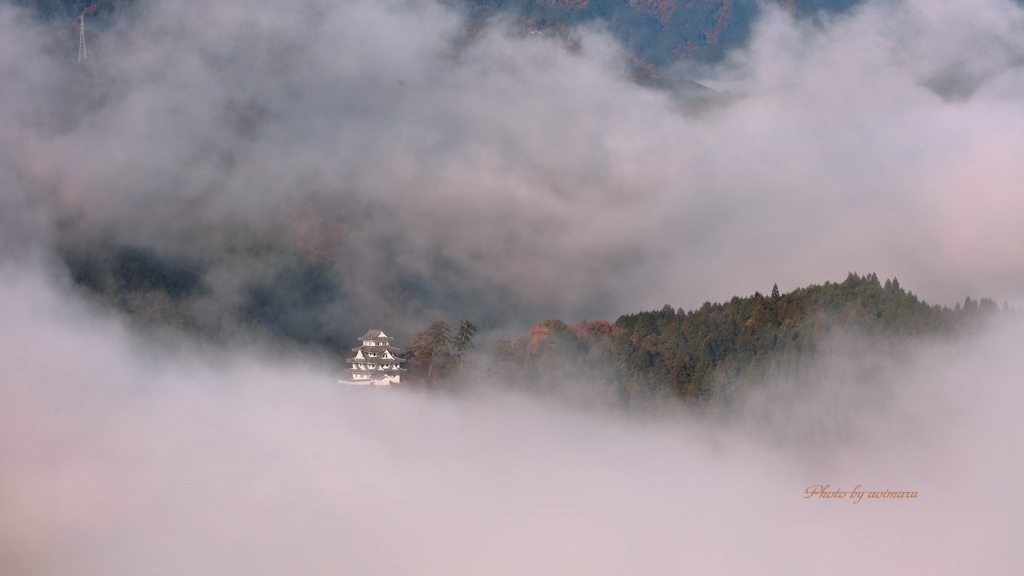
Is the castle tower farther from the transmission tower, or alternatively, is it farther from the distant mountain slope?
the distant mountain slope

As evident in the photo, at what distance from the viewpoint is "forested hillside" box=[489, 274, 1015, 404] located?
184 feet

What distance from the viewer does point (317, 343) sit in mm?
78250

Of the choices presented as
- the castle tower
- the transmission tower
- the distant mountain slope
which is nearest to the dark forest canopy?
the distant mountain slope

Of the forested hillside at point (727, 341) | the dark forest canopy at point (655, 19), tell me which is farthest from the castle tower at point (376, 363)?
the dark forest canopy at point (655, 19)

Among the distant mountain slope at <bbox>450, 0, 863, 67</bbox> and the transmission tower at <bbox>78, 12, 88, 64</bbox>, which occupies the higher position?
the distant mountain slope at <bbox>450, 0, 863, 67</bbox>

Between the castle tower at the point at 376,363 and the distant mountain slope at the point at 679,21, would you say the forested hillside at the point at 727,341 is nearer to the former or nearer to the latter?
the castle tower at the point at 376,363

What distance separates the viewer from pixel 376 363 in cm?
6381

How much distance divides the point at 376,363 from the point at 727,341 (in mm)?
18715

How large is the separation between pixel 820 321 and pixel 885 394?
6.08m

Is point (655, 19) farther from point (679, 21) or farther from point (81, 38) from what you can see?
point (81, 38)

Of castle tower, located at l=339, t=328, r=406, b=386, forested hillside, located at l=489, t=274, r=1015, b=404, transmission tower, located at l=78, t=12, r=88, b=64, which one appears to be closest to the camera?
forested hillside, located at l=489, t=274, r=1015, b=404

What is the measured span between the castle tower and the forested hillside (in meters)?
5.58

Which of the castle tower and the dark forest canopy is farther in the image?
the dark forest canopy

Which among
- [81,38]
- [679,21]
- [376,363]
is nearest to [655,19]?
[679,21]
